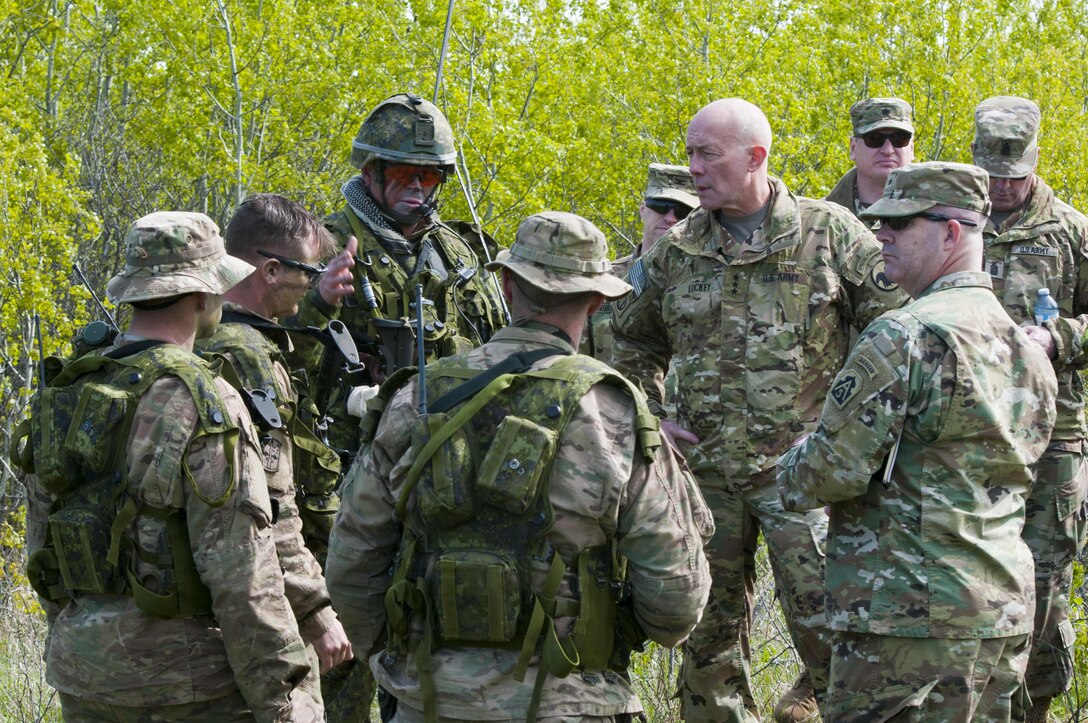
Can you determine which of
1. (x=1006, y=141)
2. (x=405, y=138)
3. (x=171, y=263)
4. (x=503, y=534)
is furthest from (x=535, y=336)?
(x=1006, y=141)

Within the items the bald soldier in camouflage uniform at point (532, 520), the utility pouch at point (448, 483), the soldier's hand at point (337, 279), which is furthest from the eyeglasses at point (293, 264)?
the utility pouch at point (448, 483)

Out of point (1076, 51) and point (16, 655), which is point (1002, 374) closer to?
point (16, 655)

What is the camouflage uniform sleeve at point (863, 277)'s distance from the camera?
504 cm

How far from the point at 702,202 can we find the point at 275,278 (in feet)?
5.60

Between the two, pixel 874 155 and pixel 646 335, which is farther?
pixel 874 155

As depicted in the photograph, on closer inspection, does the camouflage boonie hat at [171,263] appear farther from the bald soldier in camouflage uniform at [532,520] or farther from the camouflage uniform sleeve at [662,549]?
Result: the camouflage uniform sleeve at [662,549]

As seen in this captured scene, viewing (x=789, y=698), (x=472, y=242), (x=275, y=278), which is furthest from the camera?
(x=472, y=242)

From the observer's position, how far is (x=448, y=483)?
123 inches

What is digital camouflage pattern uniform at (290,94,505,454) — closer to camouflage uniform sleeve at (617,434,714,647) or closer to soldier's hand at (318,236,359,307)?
soldier's hand at (318,236,359,307)

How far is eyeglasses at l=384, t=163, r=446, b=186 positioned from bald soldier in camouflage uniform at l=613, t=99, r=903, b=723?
3.69 ft

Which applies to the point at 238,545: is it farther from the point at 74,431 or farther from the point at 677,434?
the point at 677,434

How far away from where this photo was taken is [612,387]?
324 cm

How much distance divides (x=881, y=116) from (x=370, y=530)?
4.40 meters

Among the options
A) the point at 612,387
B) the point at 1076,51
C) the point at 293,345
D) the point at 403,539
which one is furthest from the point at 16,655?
the point at 1076,51
